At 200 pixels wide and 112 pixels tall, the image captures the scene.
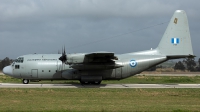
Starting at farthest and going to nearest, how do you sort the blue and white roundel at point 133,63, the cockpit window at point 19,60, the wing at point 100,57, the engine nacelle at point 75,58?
1. the cockpit window at point 19,60
2. the blue and white roundel at point 133,63
3. the engine nacelle at point 75,58
4. the wing at point 100,57

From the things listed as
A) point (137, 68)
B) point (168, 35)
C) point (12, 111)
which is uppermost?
point (168, 35)

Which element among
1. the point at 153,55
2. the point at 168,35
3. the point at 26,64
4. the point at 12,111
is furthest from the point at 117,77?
the point at 12,111

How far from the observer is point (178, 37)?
2677 cm

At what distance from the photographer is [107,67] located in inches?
1026

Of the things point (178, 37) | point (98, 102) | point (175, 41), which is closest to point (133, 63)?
point (175, 41)

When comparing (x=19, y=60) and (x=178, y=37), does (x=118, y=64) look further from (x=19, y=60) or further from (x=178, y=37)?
(x=19, y=60)

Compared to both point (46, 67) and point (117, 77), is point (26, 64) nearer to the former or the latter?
point (46, 67)

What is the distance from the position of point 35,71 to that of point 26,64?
1190 mm

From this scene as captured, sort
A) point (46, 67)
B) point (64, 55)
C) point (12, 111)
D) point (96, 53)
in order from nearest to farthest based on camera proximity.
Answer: point (12, 111) < point (96, 53) < point (64, 55) < point (46, 67)

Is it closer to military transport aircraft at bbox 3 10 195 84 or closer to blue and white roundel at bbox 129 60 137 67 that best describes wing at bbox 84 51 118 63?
military transport aircraft at bbox 3 10 195 84

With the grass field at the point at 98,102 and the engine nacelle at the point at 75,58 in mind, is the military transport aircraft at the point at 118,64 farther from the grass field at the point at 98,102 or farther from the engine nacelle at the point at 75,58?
the grass field at the point at 98,102

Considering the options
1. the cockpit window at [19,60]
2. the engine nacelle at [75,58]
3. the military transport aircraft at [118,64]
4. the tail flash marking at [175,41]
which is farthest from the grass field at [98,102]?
the tail flash marking at [175,41]

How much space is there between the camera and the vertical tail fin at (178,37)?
26609 millimetres

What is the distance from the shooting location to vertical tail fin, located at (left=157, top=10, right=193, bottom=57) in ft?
87.3
